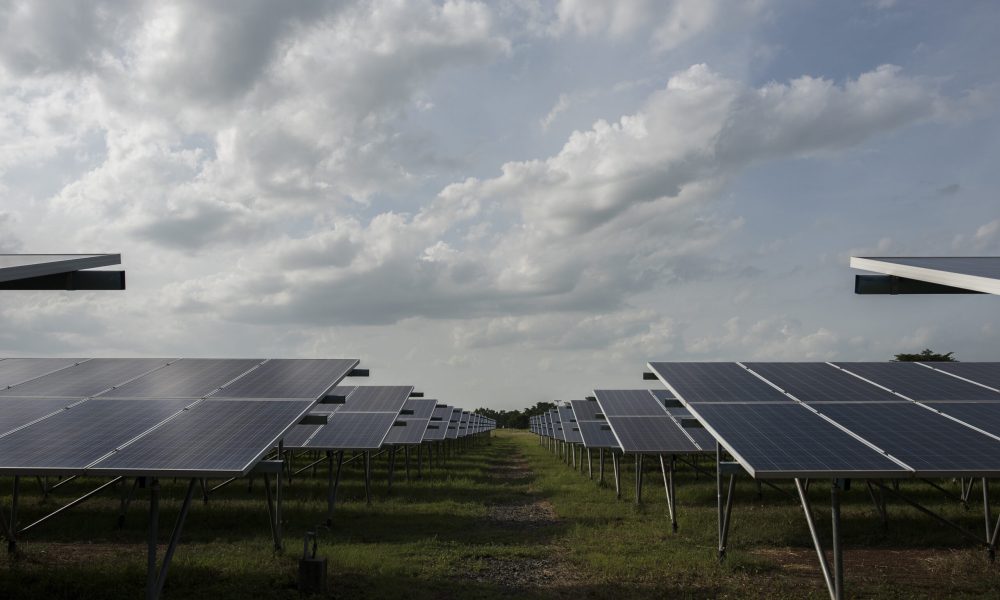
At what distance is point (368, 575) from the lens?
13.4 meters

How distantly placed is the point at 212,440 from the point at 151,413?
9.75 feet

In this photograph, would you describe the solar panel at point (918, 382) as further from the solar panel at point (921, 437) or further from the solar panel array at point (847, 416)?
the solar panel at point (921, 437)

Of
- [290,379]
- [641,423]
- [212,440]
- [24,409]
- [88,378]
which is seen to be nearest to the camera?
[212,440]

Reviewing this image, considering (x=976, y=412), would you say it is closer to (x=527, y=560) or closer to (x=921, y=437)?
(x=921, y=437)

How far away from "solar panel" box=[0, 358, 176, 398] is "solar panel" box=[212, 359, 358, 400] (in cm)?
332

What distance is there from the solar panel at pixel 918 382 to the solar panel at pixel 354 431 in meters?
15.1

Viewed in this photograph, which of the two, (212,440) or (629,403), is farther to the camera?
(629,403)

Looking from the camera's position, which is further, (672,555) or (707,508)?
(707,508)

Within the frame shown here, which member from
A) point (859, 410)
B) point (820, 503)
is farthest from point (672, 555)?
point (820, 503)

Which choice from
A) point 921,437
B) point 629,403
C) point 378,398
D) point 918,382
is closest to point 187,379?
point 378,398

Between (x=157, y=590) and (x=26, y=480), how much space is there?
25.7 metres

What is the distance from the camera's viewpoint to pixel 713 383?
16516 mm

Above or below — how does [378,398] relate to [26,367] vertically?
below

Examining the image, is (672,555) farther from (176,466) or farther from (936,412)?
(176,466)
